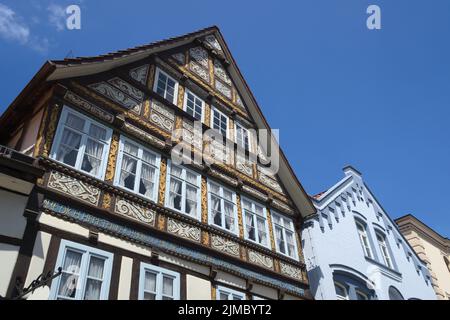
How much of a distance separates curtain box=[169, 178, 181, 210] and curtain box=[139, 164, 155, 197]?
572mm

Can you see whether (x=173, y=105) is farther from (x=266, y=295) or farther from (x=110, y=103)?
(x=266, y=295)

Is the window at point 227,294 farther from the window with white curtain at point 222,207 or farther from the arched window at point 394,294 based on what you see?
the arched window at point 394,294

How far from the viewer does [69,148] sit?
8438 mm

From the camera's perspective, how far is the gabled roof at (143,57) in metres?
8.80

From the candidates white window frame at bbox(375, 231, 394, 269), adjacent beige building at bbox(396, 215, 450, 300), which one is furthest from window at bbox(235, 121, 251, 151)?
adjacent beige building at bbox(396, 215, 450, 300)

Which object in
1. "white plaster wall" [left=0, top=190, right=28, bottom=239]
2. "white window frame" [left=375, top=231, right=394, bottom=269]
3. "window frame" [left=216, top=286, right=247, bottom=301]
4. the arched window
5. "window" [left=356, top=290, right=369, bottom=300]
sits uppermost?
"white window frame" [left=375, top=231, right=394, bottom=269]

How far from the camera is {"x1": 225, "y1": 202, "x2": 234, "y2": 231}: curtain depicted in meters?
11.0

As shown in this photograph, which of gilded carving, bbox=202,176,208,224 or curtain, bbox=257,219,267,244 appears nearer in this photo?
gilded carving, bbox=202,176,208,224

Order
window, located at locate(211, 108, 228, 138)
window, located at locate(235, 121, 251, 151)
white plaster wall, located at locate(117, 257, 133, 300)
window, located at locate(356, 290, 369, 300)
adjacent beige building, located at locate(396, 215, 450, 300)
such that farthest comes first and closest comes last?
adjacent beige building, located at locate(396, 215, 450, 300) → window, located at locate(356, 290, 369, 300) → window, located at locate(235, 121, 251, 151) → window, located at locate(211, 108, 228, 138) → white plaster wall, located at locate(117, 257, 133, 300)

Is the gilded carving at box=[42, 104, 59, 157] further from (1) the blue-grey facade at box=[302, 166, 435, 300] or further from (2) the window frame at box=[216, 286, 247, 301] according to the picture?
(1) the blue-grey facade at box=[302, 166, 435, 300]

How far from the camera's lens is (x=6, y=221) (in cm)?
679

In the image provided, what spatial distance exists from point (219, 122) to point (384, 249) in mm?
10122

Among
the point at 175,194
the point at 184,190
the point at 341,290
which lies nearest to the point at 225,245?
the point at 184,190

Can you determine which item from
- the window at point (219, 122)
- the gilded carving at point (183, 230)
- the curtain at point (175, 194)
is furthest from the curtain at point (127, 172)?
the window at point (219, 122)
